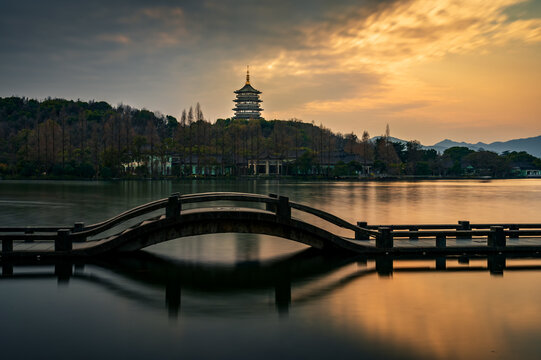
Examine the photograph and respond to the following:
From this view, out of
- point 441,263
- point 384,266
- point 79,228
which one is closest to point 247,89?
point 79,228

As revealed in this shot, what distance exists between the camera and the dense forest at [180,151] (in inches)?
3408

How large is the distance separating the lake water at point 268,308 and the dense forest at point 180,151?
78639mm

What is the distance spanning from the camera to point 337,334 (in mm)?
7199

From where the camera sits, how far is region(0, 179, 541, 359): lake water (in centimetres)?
661

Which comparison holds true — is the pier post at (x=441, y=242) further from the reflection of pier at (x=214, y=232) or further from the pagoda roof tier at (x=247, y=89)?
the pagoda roof tier at (x=247, y=89)

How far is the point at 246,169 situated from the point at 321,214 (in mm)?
93677

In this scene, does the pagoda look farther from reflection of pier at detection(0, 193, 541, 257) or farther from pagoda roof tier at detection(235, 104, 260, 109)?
reflection of pier at detection(0, 193, 541, 257)

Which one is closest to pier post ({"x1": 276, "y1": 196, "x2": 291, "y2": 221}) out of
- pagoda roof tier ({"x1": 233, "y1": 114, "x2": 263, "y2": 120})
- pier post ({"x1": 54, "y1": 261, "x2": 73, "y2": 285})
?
pier post ({"x1": 54, "y1": 261, "x2": 73, "y2": 285})

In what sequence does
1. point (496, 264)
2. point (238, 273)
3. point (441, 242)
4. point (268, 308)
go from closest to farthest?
1. point (268, 308)
2. point (238, 273)
3. point (496, 264)
4. point (441, 242)

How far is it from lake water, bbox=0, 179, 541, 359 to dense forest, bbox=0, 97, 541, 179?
78639mm

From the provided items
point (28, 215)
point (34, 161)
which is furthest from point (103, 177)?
point (28, 215)

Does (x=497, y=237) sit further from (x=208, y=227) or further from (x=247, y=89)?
(x=247, y=89)

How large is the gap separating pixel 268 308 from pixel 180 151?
93.1 meters

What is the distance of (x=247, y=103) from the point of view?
532 feet
